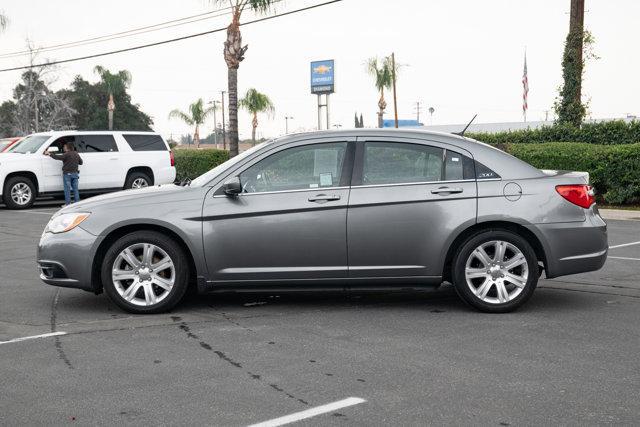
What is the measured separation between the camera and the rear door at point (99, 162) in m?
21.3

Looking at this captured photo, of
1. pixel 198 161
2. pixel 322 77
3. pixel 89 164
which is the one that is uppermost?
pixel 322 77

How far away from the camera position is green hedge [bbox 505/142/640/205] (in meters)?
18.8

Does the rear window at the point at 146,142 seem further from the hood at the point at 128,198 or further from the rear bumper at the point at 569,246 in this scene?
the rear bumper at the point at 569,246

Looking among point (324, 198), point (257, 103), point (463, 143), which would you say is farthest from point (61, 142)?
point (257, 103)

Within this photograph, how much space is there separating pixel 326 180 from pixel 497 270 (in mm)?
1695

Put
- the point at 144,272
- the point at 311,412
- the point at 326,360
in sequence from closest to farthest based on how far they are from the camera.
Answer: the point at 311,412, the point at 326,360, the point at 144,272

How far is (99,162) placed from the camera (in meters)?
21.5

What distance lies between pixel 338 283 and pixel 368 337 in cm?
92

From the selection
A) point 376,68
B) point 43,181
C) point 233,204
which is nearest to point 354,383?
point 233,204

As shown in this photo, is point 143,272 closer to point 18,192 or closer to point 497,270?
point 497,270

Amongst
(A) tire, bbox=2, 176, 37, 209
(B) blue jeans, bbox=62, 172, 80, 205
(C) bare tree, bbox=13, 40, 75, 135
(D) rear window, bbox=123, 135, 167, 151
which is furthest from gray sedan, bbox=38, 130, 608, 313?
(C) bare tree, bbox=13, 40, 75, 135

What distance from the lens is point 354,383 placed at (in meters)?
4.92

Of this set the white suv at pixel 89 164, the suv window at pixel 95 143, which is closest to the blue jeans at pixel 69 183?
the white suv at pixel 89 164

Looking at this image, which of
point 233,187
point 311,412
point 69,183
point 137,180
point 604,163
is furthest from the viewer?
point 137,180
